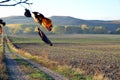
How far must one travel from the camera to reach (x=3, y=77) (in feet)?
65.3

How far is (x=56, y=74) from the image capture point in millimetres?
23297

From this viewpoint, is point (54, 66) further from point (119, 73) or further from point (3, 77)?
point (3, 77)

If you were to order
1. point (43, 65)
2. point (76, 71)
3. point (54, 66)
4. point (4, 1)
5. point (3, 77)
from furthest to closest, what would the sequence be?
point (43, 65) → point (54, 66) → point (76, 71) → point (3, 77) → point (4, 1)

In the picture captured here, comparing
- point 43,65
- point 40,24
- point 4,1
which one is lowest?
point 43,65

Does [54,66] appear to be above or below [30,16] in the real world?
below

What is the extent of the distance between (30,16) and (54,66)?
2486 centimetres

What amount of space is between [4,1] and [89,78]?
18.2 metres

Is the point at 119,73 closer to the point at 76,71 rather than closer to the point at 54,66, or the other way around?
the point at 76,71

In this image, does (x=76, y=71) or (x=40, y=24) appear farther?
(x=76, y=71)

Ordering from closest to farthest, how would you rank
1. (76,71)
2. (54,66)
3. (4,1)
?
(4,1), (76,71), (54,66)

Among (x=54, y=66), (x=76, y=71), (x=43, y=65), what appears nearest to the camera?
(x=76, y=71)

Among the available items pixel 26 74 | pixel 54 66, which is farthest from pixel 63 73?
pixel 54 66

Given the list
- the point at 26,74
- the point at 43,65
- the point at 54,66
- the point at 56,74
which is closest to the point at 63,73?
the point at 56,74

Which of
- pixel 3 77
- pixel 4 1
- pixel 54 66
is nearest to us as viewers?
pixel 4 1
